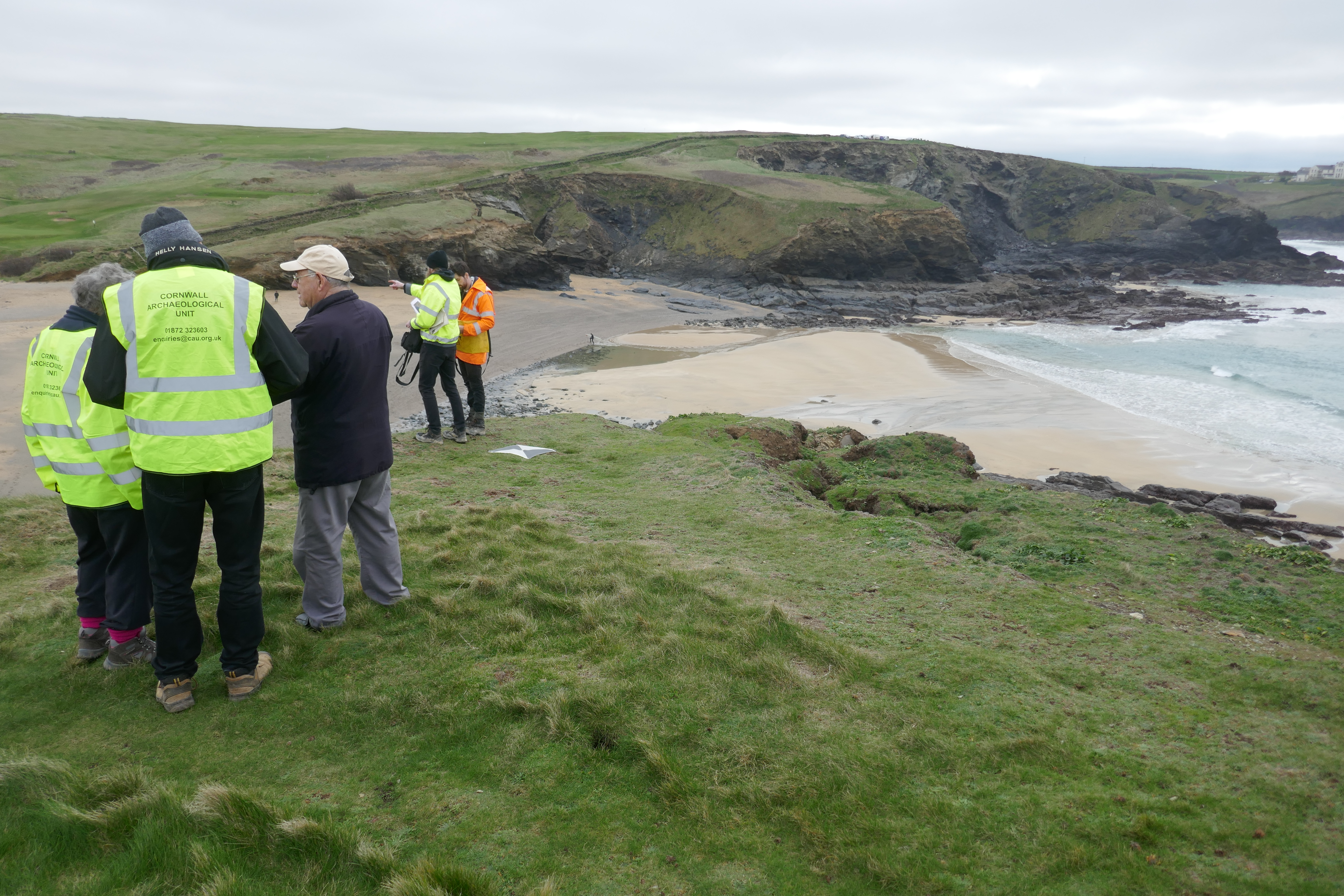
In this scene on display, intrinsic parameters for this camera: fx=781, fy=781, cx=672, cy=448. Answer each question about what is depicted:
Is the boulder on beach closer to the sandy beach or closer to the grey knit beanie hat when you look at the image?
the sandy beach

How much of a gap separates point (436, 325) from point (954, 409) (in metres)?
17.0

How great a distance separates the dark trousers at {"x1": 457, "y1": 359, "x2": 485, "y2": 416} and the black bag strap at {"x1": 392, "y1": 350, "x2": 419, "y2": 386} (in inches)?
26.8

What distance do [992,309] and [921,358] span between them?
20943 millimetres

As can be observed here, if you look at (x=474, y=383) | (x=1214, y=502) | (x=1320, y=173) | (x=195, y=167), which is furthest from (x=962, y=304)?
(x=1320, y=173)

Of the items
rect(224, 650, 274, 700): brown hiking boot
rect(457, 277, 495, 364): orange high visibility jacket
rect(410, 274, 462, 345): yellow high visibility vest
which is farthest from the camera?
rect(457, 277, 495, 364): orange high visibility jacket

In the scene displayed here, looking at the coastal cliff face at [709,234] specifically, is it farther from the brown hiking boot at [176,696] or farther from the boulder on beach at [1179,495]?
the brown hiking boot at [176,696]

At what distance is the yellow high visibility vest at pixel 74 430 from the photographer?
14.8 feet

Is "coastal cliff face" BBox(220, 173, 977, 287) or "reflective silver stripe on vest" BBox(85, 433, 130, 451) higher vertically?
"coastal cliff face" BBox(220, 173, 977, 287)

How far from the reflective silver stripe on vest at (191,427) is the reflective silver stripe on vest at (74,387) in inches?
36.1

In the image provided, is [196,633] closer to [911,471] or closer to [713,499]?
[713,499]

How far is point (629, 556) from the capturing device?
688cm

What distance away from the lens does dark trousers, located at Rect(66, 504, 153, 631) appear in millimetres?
4664

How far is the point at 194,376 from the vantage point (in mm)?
3938

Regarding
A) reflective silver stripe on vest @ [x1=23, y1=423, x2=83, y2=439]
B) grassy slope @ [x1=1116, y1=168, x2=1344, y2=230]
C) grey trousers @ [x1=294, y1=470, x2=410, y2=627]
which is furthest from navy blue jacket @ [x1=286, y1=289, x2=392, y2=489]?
grassy slope @ [x1=1116, y1=168, x2=1344, y2=230]
